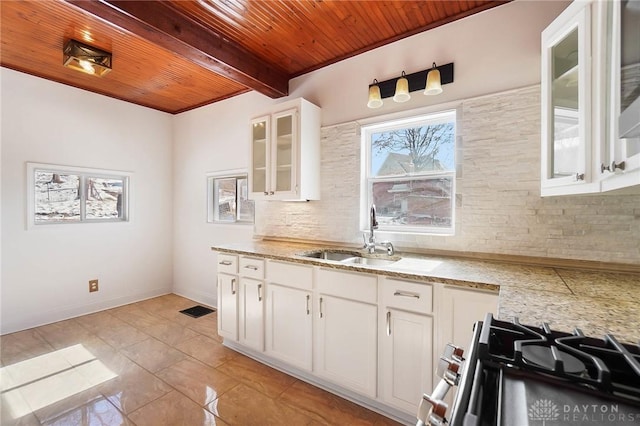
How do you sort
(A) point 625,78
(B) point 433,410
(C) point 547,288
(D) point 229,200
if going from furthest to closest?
(D) point 229,200, (C) point 547,288, (A) point 625,78, (B) point 433,410

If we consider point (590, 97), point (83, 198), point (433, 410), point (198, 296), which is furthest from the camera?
point (198, 296)

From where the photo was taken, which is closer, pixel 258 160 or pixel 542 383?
pixel 542 383

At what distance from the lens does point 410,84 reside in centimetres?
234

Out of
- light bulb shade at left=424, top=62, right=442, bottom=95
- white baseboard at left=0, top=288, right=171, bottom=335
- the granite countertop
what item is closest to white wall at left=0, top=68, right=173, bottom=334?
white baseboard at left=0, top=288, right=171, bottom=335

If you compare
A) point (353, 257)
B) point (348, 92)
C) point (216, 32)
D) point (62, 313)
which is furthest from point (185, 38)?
point (62, 313)

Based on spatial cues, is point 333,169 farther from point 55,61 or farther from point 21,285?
point 21,285

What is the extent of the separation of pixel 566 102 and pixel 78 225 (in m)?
4.83

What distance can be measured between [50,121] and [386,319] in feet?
13.9

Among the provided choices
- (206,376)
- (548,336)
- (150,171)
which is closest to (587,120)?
(548,336)

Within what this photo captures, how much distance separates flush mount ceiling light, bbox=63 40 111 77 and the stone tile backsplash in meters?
3.22

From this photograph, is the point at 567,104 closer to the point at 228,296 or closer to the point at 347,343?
the point at 347,343

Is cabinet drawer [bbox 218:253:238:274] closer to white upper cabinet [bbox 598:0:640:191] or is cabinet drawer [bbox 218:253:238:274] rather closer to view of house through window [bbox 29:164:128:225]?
view of house through window [bbox 29:164:128:225]

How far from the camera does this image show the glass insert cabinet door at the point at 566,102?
4.18 ft

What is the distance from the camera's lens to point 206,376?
2252 mm
